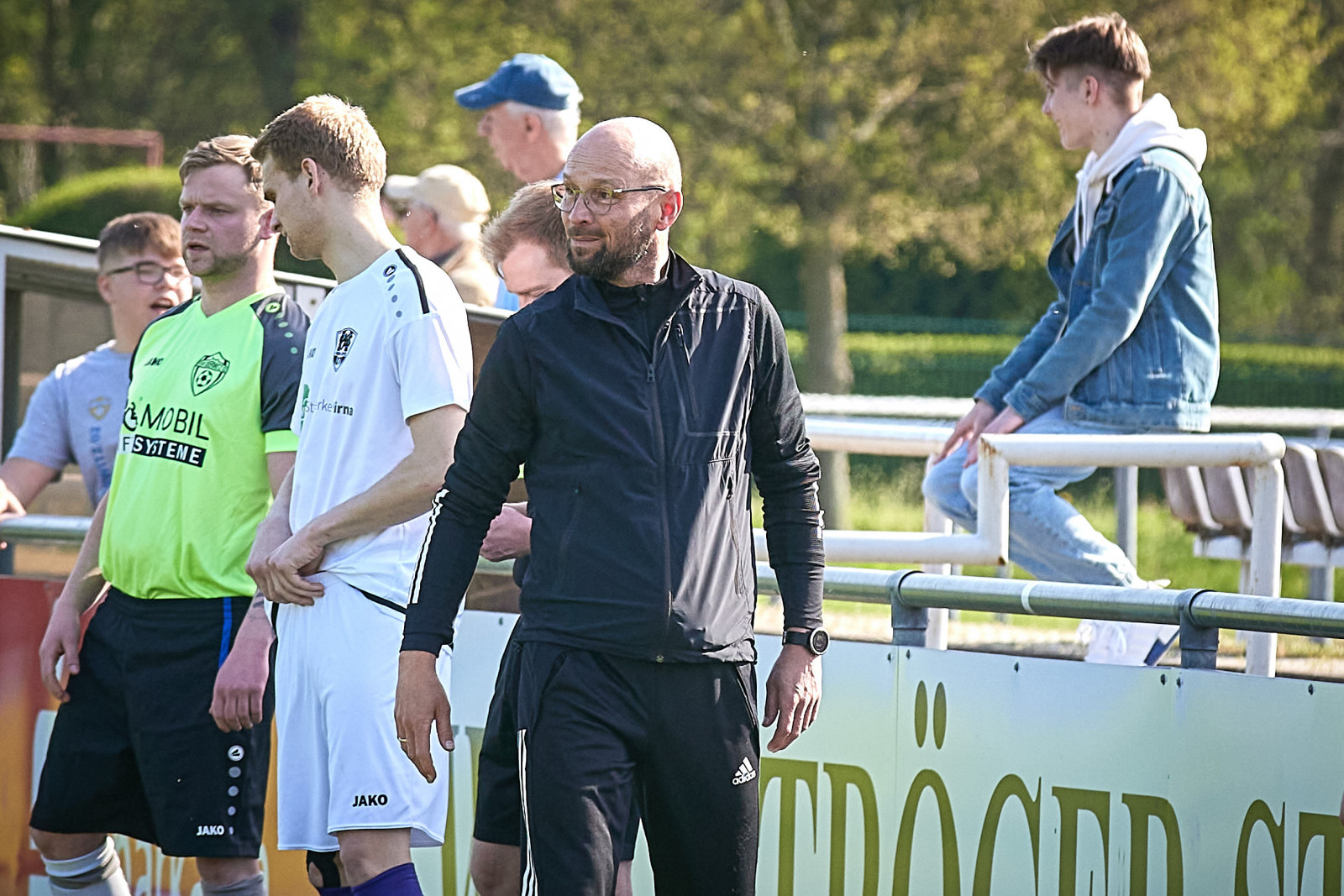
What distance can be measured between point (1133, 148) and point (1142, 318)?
1.72 feet

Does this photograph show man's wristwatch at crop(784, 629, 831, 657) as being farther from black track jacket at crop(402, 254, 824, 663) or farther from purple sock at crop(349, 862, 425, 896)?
purple sock at crop(349, 862, 425, 896)

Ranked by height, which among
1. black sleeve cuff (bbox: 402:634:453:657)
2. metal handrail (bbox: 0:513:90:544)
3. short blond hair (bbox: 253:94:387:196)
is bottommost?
black sleeve cuff (bbox: 402:634:453:657)

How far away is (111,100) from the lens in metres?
29.4

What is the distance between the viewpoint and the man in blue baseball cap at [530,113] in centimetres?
673

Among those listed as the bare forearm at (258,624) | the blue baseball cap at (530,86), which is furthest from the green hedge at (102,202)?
the bare forearm at (258,624)

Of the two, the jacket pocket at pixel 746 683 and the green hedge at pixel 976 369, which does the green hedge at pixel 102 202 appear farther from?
the jacket pocket at pixel 746 683

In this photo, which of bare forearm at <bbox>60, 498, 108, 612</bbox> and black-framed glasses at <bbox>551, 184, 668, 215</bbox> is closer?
black-framed glasses at <bbox>551, 184, 668, 215</bbox>

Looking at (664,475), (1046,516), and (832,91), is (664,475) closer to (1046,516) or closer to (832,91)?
(1046,516)

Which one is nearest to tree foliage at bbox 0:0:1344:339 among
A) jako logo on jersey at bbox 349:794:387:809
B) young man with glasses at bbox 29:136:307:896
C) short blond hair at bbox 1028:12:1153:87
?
short blond hair at bbox 1028:12:1153:87

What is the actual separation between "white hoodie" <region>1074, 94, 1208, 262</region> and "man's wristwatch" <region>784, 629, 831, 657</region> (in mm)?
2403

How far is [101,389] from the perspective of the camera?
589 cm

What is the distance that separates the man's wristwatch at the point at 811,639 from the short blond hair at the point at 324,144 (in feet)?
4.91

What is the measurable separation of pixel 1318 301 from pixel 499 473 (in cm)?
3526

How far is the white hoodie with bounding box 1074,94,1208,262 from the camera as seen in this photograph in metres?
5.41
